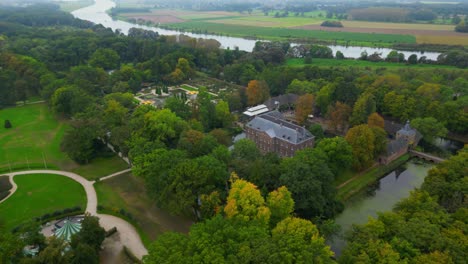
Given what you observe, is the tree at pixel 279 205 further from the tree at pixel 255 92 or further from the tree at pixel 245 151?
the tree at pixel 255 92

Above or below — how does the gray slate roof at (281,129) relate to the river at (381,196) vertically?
above

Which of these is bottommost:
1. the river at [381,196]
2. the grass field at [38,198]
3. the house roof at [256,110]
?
the grass field at [38,198]

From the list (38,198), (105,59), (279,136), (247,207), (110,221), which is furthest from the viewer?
(105,59)

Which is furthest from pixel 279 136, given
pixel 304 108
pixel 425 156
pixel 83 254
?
pixel 83 254

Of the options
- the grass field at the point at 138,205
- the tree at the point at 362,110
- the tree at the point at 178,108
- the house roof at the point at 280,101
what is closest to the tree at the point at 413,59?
the house roof at the point at 280,101

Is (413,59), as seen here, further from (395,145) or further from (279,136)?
(279,136)

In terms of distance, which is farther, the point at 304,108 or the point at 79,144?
the point at 304,108
